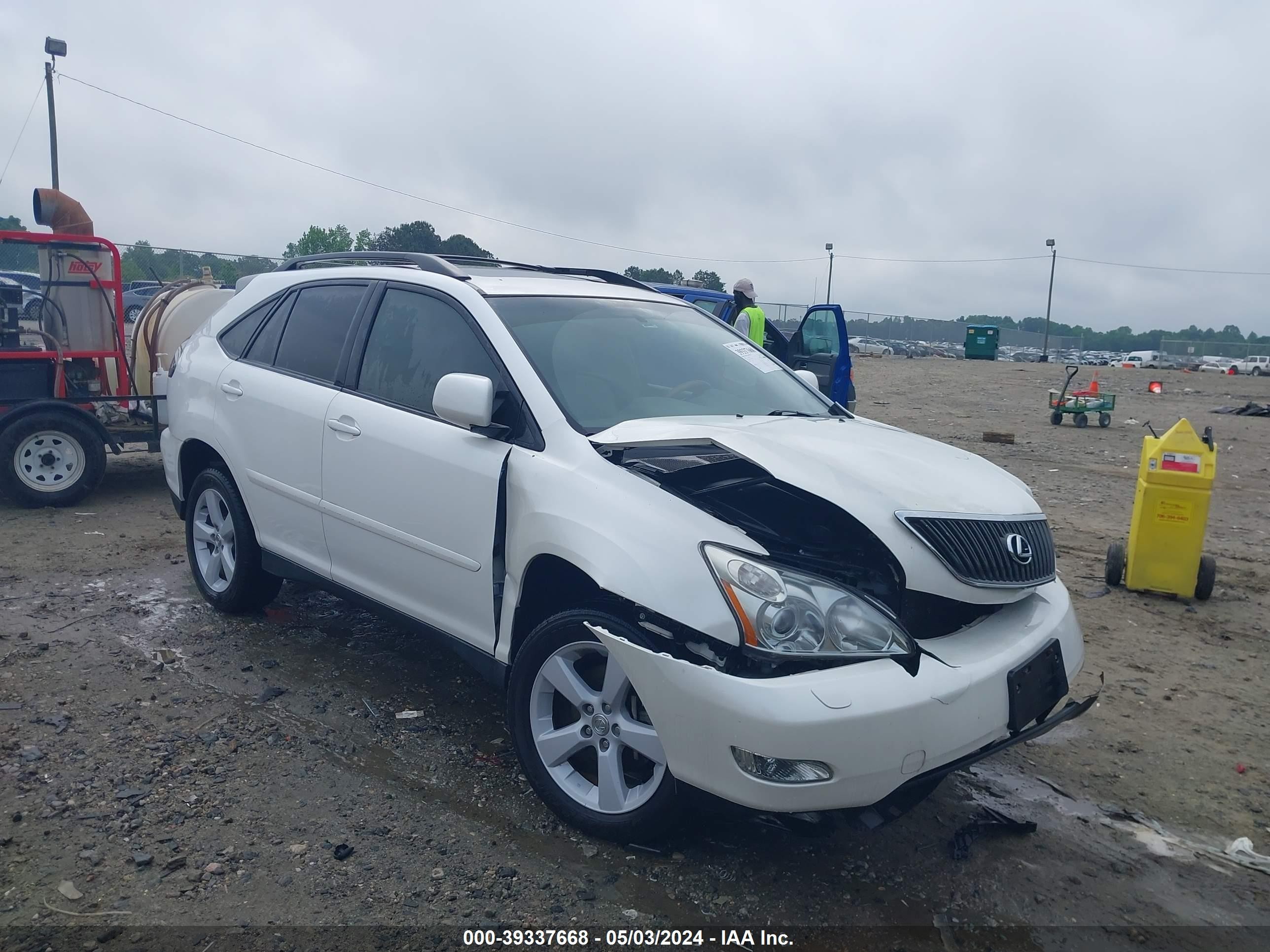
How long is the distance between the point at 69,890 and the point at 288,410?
89.7 inches

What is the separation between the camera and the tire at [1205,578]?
601cm

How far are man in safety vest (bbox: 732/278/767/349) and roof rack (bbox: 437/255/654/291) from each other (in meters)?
4.19

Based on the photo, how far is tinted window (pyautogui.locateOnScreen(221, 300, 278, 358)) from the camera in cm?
502

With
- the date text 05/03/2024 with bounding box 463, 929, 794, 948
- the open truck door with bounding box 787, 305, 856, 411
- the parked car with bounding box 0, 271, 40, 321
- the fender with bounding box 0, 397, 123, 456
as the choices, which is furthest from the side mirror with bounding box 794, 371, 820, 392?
the parked car with bounding box 0, 271, 40, 321

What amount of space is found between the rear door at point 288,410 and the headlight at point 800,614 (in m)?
2.30

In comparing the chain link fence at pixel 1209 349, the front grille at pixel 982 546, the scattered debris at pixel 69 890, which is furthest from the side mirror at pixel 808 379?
the chain link fence at pixel 1209 349

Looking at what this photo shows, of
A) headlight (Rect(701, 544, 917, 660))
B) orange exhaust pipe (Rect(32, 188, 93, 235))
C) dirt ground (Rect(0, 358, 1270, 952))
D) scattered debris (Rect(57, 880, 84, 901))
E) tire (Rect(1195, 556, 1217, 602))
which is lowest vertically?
scattered debris (Rect(57, 880, 84, 901))

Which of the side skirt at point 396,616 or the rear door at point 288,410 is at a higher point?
the rear door at point 288,410

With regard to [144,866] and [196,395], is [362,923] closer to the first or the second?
[144,866]

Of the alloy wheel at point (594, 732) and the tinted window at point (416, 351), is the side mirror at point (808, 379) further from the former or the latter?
the alloy wheel at point (594, 732)

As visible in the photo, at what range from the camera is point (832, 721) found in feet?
8.25

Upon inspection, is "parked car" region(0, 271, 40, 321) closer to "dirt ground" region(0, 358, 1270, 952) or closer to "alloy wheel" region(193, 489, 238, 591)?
"dirt ground" region(0, 358, 1270, 952)

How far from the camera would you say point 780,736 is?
252 cm

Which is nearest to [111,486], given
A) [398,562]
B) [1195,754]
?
[398,562]
